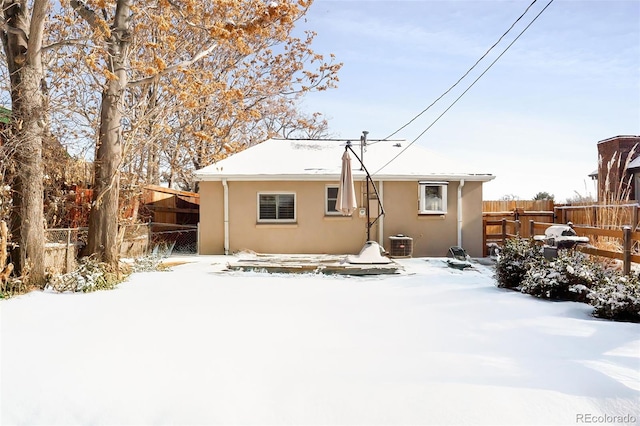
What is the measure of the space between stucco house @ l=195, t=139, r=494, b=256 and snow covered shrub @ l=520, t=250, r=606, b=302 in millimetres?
6028

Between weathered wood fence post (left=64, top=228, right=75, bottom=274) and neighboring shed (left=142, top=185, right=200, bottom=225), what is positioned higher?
neighboring shed (left=142, top=185, right=200, bottom=225)

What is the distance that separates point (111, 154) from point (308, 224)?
601 centimetres

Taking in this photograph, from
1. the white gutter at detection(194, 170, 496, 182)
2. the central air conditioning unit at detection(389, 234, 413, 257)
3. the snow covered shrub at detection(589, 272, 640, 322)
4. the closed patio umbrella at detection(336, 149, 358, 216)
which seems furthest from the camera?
the white gutter at detection(194, 170, 496, 182)

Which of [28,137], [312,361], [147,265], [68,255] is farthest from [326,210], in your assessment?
[312,361]

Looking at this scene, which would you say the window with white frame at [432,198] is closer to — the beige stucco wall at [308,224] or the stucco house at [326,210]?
the stucco house at [326,210]

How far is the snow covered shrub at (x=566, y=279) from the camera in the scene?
6.71 meters

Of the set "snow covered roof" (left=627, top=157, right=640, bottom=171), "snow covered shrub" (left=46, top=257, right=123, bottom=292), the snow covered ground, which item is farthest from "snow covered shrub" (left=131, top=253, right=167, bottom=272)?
"snow covered roof" (left=627, top=157, right=640, bottom=171)

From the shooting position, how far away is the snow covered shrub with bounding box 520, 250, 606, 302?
671 centimetres

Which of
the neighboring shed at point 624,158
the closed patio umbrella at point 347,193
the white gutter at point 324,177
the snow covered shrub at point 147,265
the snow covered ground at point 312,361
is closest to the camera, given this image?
the snow covered ground at point 312,361

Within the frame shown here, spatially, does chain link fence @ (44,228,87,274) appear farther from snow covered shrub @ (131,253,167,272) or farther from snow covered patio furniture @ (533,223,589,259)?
snow covered patio furniture @ (533,223,589,259)

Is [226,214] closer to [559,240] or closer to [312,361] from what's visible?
[559,240]

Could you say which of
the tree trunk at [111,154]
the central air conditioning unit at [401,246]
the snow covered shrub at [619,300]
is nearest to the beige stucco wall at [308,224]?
the central air conditioning unit at [401,246]

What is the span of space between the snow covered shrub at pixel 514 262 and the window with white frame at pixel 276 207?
6.68m

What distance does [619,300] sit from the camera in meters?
5.57
